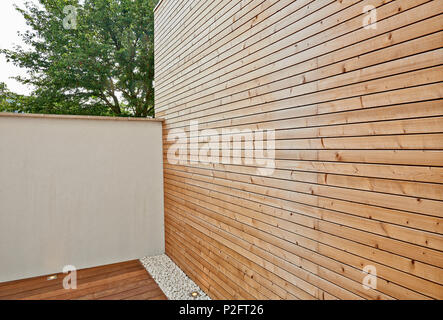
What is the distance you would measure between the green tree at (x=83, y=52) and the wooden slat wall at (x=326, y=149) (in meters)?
7.78

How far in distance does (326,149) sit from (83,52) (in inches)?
386

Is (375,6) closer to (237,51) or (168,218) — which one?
(237,51)

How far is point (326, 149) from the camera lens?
162 centimetres

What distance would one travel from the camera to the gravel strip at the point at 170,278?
3.05m

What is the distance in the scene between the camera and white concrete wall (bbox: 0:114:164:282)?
3506 mm

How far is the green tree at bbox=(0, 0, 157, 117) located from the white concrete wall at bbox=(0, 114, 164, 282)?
6.43m

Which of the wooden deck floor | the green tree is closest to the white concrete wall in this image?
the wooden deck floor

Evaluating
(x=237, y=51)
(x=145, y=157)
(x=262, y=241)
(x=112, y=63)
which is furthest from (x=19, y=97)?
(x=262, y=241)

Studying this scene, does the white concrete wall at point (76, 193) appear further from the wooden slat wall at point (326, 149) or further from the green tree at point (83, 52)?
the green tree at point (83, 52)

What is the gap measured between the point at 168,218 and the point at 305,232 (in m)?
2.83

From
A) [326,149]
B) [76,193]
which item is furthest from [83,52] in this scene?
[326,149]

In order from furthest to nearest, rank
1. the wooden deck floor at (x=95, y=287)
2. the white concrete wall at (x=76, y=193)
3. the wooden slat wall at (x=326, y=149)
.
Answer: the white concrete wall at (x=76, y=193) → the wooden deck floor at (x=95, y=287) → the wooden slat wall at (x=326, y=149)

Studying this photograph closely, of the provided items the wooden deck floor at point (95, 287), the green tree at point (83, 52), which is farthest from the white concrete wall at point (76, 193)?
the green tree at point (83, 52)

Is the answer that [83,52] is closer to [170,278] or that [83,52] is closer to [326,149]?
[170,278]
